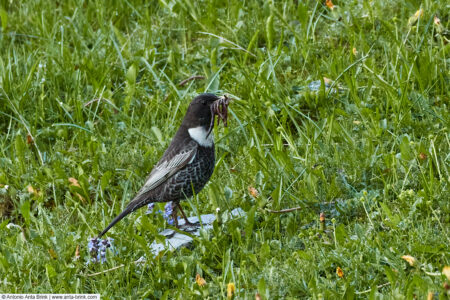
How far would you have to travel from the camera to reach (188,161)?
476 cm

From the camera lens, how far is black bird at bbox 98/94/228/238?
478 cm

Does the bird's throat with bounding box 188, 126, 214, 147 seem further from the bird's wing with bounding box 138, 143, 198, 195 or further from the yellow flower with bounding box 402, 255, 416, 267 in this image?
the yellow flower with bounding box 402, 255, 416, 267

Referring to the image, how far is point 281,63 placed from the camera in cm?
660

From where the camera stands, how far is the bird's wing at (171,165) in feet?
15.6

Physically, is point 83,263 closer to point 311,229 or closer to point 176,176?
point 176,176

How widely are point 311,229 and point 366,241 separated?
15.6 inches

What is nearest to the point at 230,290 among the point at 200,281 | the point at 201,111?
the point at 200,281

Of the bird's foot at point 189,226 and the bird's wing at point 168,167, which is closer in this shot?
the bird's wing at point 168,167

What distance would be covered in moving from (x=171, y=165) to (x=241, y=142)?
1.23m

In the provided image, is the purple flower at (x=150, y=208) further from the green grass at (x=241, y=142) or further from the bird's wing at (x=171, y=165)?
the bird's wing at (x=171, y=165)

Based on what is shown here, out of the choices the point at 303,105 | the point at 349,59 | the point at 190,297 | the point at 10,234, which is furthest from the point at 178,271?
the point at 349,59

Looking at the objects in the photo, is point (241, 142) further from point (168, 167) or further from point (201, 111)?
point (168, 167)

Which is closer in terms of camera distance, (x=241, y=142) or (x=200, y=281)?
(x=200, y=281)

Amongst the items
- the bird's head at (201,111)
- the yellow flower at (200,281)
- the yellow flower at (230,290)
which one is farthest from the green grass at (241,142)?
the bird's head at (201,111)
